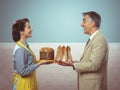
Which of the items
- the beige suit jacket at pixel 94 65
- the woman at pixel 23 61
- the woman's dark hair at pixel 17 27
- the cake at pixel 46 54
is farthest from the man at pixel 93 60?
the woman's dark hair at pixel 17 27

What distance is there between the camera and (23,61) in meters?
2.14

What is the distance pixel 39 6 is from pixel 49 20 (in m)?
0.20

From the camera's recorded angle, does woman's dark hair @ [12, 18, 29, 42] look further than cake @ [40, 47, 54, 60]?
No

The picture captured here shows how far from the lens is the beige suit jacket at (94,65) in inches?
85.8

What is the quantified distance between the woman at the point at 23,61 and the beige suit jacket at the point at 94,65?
34 cm

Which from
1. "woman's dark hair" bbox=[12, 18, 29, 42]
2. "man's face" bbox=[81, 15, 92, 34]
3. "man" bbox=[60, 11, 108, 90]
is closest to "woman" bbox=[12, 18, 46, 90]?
"woman's dark hair" bbox=[12, 18, 29, 42]

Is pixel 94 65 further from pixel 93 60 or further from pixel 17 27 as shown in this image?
pixel 17 27

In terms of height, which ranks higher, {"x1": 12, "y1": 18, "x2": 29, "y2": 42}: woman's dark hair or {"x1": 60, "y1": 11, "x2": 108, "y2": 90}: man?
{"x1": 12, "y1": 18, "x2": 29, "y2": 42}: woman's dark hair

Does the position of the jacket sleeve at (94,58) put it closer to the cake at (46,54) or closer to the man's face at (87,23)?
the man's face at (87,23)

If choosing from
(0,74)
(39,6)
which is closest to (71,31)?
(39,6)

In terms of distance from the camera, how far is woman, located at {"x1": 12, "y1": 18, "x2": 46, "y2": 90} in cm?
214

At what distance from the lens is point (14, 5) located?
11.2 feet

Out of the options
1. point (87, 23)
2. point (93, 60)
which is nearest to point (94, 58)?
point (93, 60)

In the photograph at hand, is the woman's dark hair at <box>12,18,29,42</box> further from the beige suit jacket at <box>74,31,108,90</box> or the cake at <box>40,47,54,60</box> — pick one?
the beige suit jacket at <box>74,31,108,90</box>
